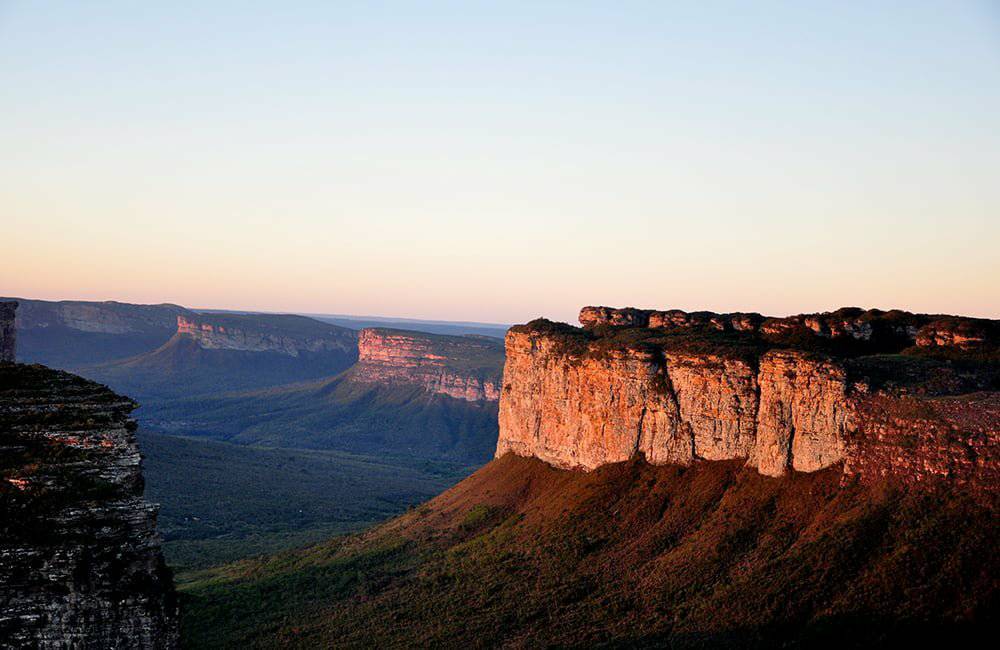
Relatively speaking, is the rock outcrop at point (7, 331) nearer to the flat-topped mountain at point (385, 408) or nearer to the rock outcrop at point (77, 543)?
the rock outcrop at point (77, 543)

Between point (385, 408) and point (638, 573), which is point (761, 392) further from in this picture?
point (385, 408)

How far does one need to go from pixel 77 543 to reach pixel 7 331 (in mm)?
28487

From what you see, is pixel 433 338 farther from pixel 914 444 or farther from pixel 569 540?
pixel 914 444

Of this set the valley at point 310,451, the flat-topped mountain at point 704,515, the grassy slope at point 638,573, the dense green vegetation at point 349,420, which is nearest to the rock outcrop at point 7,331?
the grassy slope at point 638,573

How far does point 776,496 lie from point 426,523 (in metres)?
27.6

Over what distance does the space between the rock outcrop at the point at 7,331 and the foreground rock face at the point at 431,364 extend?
414 feet

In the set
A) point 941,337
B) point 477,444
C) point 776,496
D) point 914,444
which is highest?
point 941,337

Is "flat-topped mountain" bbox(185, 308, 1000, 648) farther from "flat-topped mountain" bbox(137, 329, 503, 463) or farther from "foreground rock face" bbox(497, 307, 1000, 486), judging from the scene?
"flat-topped mountain" bbox(137, 329, 503, 463)

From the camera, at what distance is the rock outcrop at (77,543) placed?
77.6 ft

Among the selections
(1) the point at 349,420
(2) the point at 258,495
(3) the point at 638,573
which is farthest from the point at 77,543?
(1) the point at 349,420

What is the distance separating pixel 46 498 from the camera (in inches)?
955

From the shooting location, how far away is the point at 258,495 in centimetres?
10025

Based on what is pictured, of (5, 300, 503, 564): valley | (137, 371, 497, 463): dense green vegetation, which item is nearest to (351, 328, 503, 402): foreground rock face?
(5, 300, 503, 564): valley

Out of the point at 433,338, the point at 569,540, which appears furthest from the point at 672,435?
the point at 433,338
